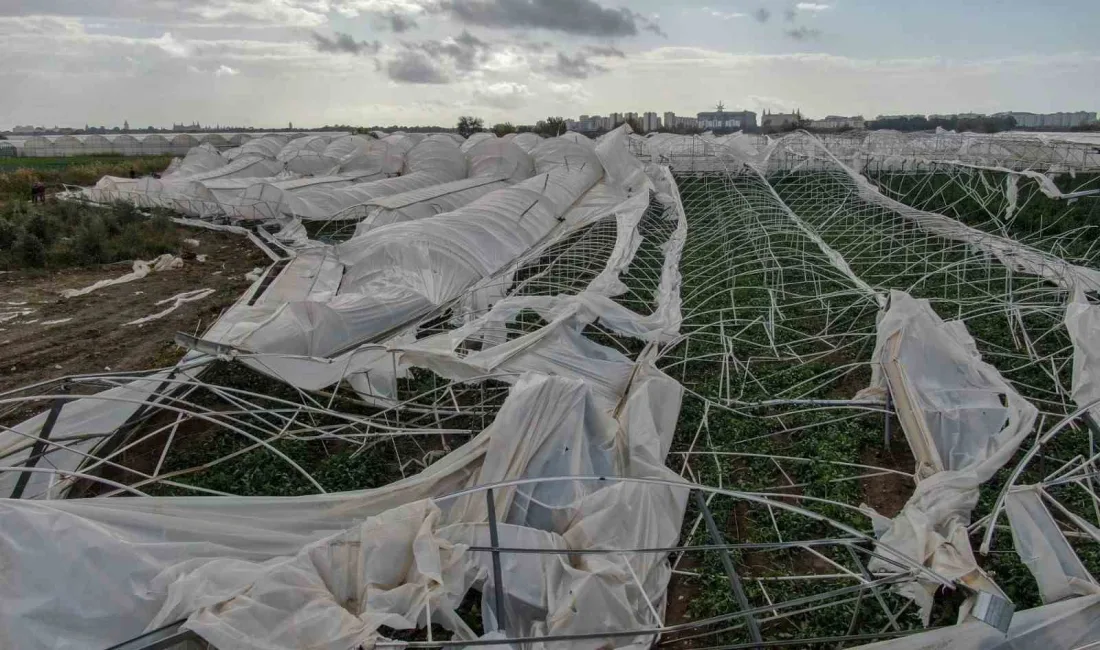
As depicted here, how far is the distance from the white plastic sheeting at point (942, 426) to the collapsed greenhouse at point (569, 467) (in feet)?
0.10

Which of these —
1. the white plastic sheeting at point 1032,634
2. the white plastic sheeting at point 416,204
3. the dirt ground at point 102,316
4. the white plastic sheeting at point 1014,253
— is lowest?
the dirt ground at point 102,316

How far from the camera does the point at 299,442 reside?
27.0 feet

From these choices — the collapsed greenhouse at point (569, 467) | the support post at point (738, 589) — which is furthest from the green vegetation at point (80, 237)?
the support post at point (738, 589)

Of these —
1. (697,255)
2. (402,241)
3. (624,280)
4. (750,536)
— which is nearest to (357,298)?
(402,241)

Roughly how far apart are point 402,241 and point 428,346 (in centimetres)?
592

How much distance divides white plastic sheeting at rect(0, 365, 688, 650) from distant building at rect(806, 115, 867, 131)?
72.0m

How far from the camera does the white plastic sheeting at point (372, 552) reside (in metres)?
4.31

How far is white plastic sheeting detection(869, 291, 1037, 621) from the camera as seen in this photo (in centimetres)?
496

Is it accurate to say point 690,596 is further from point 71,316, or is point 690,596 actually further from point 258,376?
point 71,316

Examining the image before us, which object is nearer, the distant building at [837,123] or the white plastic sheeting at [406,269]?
the white plastic sheeting at [406,269]

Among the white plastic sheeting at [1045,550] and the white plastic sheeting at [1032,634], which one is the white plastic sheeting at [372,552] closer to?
the white plastic sheeting at [1032,634]

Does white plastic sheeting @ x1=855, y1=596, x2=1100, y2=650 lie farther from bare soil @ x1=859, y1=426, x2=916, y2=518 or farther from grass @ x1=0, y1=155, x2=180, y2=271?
grass @ x1=0, y1=155, x2=180, y2=271

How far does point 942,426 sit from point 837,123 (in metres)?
79.8

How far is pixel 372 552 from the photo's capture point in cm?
486
